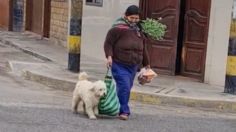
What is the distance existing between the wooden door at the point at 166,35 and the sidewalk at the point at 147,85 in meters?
0.37

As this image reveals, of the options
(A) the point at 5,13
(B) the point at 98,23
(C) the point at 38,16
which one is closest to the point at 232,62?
(B) the point at 98,23

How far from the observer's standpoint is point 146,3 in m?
13.6

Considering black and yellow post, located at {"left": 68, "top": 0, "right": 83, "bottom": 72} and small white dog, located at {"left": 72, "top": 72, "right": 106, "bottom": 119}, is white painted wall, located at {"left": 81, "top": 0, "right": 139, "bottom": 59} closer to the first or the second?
black and yellow post, located at {"left": 68, "top": 0, "right": 83, "bottom": 72}

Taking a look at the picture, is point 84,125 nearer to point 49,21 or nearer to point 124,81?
point 124,81

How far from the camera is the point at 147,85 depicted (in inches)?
455

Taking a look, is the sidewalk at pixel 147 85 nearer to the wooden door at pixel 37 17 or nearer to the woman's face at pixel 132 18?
the woman's face at pixel 132 18

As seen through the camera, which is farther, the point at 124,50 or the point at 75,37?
the point at 75,37

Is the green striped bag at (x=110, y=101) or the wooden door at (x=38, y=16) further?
the wooden door at (x=38, y=16)

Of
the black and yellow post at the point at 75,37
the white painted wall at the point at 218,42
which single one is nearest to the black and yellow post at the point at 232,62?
the white painted wall at the point at 218,42

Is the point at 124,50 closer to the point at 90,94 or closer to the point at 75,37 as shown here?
the point at 90,94

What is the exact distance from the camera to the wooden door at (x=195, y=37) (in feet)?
40.8

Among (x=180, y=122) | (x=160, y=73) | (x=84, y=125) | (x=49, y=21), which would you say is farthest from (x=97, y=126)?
(x=49, y=21)

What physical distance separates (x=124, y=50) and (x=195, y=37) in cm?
455

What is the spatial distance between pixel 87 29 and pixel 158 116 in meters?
6.85
